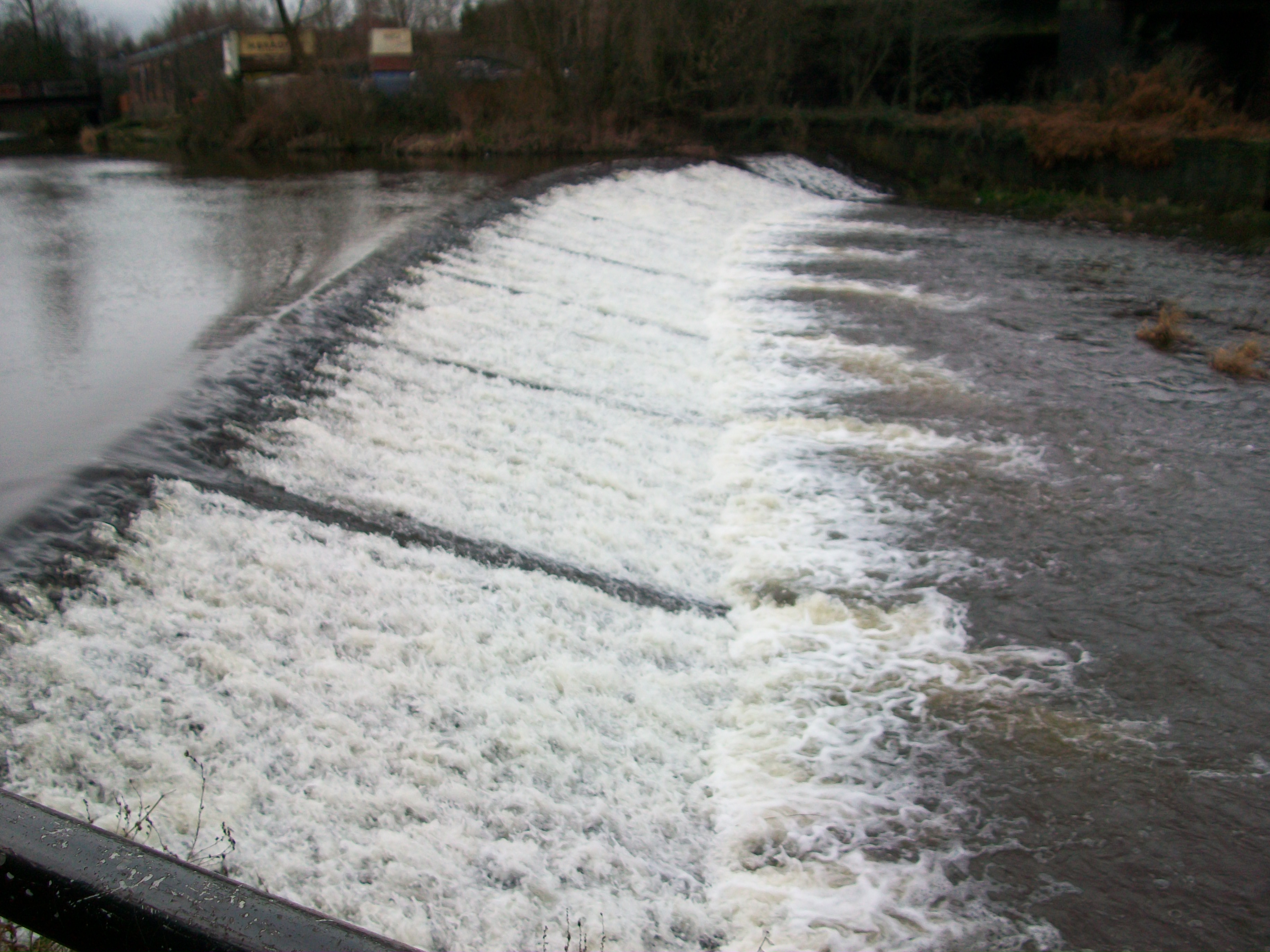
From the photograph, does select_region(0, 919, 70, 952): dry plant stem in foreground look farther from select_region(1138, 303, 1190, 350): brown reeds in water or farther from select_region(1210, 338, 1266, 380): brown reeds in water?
select_region(1138, 303, 1190, 350): brown reeds in water

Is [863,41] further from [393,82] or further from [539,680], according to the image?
[539,680]

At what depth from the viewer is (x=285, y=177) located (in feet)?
61.4

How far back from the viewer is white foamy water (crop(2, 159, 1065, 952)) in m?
2.83

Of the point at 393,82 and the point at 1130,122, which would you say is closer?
the point at 1130,122

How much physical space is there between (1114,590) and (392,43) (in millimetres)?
27971

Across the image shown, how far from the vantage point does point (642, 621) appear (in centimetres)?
422

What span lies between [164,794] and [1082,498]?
4985mm

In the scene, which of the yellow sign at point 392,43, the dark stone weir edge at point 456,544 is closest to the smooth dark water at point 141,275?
the dark stone weir edge at point 456,544

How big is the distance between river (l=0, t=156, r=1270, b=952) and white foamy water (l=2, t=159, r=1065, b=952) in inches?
0.7

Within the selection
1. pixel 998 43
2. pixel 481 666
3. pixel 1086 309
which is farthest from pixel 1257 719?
pixel 998 43

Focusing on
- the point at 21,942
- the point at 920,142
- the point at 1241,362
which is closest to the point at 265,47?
the point at 920,142

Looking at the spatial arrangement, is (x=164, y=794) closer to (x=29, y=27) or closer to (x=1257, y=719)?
(x=1257, y=719)

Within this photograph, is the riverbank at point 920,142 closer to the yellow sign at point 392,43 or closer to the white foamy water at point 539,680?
the yellow sign at point 392,43

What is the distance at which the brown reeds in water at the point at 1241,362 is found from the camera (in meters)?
7.79
